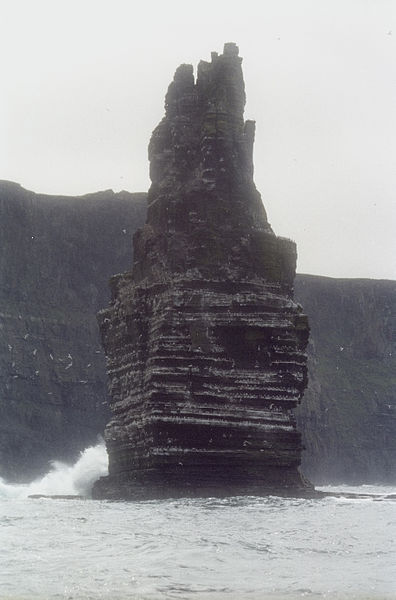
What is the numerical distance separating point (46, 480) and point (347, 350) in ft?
270

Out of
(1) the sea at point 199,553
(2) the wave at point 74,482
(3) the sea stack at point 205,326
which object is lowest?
(2) the wave at point 74,482

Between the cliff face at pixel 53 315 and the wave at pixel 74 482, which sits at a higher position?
the cliff face at pixel 53 315

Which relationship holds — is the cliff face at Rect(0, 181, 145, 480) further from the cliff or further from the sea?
the sea

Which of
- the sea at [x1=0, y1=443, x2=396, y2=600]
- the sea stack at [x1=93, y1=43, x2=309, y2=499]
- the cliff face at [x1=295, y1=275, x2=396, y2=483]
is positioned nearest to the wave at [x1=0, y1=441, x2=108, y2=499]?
the sea stack at [x1=93, y1=43, x2=309, y2=499]

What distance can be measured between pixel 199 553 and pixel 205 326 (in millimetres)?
Result: 24283

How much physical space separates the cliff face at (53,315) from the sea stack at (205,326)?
58.3 m

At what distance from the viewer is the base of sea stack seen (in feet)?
145

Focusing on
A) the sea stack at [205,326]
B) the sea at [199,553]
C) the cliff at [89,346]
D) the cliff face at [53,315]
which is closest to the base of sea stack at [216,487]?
the sea stack at [205,326]

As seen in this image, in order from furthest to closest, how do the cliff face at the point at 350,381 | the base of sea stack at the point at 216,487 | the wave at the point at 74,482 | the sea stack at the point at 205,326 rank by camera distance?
the cliff face at the point at 350,381
the wave at the point at 74,482
the sea stack at the point at 205,326
the base of sea stack at the point at 216,487

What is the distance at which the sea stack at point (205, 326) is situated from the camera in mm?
45375

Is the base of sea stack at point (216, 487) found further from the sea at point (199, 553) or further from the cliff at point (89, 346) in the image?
the cliff at point (89, 346)

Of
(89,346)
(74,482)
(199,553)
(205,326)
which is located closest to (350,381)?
(89,346)

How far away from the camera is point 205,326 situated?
152 ft

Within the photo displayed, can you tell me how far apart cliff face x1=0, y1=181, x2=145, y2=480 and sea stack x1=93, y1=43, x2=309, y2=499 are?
58.3 meters
